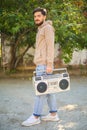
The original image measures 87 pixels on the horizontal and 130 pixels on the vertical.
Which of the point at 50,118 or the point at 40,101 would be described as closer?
the point at 40,101

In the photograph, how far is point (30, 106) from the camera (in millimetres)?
6480

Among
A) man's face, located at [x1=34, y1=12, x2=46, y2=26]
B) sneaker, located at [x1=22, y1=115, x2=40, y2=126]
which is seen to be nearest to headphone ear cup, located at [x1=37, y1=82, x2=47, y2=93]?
sneaker, located at [x1=22, y1=115, x2=40, y2=126]

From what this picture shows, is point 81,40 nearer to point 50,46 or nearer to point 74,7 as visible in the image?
point 74,7

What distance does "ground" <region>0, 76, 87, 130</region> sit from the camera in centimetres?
539

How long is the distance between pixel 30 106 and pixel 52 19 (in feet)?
9.33

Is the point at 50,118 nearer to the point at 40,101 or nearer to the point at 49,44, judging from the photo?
the point at 40,101

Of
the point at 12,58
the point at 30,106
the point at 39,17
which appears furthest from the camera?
the point at 12,58

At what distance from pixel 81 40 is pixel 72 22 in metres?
0.86

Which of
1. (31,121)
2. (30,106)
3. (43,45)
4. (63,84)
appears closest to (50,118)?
(31,121)

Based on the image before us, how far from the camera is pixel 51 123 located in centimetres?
547

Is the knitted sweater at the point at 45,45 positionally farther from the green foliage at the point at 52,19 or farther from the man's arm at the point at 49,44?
the green foliage at the point at 52,19

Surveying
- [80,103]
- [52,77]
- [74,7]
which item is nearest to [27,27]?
[74,7]

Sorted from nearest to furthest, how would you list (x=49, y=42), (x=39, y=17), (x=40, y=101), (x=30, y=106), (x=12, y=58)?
(x=49, y=42) < (x=39, y=17) < (x=40, y=101) < (x=30, y=106) < (x=12, y=58)

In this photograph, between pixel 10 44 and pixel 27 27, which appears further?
pixel 10 44
